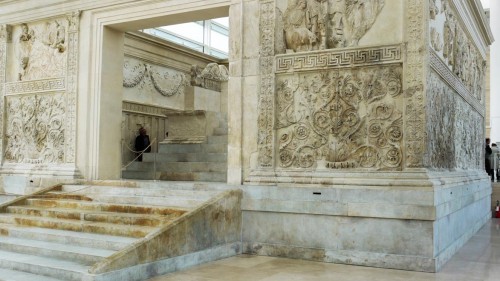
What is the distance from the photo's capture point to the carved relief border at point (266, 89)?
7.36 metres

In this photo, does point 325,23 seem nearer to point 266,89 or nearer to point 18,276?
point 266,89

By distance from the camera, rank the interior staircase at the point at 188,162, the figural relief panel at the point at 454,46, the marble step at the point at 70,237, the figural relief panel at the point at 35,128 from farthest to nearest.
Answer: the interior staircase at the point at 188,162 < the figural relief panel at the point at 35,128 < the figural relief panel at the point at 454,46 < the marble step at the point at 70,237

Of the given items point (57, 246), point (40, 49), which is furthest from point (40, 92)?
point (57, 246)

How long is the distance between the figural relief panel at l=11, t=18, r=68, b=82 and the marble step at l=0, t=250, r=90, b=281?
4.47m

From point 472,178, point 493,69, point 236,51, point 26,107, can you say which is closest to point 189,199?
point 236,51

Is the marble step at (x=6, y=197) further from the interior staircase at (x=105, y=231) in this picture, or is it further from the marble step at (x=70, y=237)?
the marble step at (x=70, y=237)

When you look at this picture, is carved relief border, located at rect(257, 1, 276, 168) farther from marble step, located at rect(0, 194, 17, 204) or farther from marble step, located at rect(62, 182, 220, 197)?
marble step, located at rect(0, 194, 17, 204)

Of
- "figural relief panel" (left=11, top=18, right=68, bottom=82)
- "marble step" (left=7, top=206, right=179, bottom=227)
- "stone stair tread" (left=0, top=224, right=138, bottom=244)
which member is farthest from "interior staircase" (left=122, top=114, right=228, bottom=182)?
"stone stair tread" (left=0, top=224, right=138, bottom=244)

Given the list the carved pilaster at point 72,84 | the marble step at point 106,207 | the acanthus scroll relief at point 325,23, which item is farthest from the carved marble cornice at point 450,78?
the carved pilaster at point 72,84

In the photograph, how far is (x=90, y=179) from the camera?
29.7 ft

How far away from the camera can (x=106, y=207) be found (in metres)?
7.19

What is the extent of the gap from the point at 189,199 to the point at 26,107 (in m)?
4.79

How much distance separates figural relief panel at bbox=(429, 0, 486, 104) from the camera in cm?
719

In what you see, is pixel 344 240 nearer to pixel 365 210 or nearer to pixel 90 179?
pixel 365 210
